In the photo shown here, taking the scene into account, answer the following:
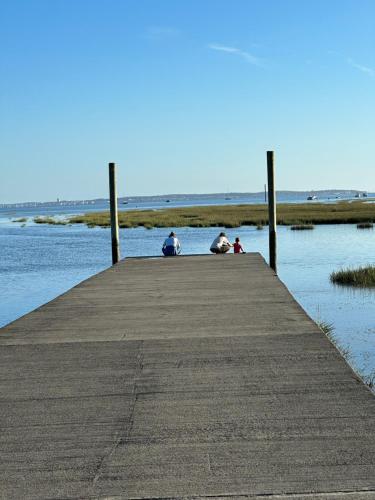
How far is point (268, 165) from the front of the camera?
1784 centimetres

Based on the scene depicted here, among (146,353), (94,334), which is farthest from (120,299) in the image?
(146,353)

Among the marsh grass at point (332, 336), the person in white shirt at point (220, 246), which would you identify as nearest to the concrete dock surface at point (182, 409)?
the marsh grass at point (332, 336)

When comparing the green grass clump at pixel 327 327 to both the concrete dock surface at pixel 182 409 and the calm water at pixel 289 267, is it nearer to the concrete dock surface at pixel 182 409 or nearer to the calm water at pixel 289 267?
the calm water at pixel 289 267

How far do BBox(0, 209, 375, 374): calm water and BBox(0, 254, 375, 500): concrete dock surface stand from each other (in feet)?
11.8

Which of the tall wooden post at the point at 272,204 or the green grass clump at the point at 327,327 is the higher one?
the tall wooden post at the point at 272,204

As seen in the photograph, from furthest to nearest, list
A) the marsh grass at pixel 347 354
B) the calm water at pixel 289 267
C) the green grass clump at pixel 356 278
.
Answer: the green grass clump at pixel 356 278 < the calm water at pixel 289 267 < the marsh grass at pixel 347 354

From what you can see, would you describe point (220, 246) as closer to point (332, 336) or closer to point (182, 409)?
point (332, 336)

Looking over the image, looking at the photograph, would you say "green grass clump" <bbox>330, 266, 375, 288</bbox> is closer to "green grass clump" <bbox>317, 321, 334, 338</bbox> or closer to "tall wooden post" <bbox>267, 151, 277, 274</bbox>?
"tall wooden post" <bbox>267, 151, 277, 274</bbox>

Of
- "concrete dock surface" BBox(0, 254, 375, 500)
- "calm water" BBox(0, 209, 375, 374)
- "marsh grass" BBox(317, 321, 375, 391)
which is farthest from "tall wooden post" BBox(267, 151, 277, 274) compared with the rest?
"concrete dock surface" BBox(0, 254, 375, 500)

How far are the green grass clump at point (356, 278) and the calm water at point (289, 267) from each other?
1.20 feet

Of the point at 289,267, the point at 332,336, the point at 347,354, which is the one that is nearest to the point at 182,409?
the point at 347,354

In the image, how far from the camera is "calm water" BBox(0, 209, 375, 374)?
1518 centimetres

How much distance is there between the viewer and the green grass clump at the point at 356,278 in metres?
20.4

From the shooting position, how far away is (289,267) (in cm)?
2622
